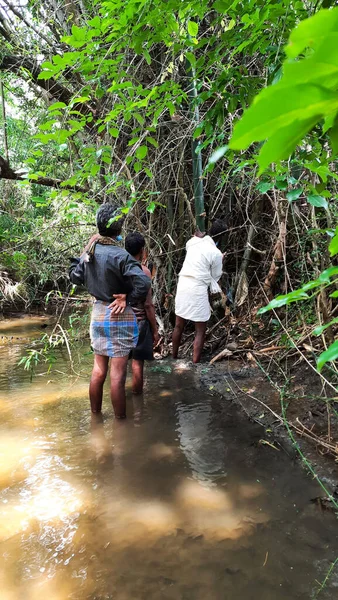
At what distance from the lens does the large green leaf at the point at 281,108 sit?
1.05ft

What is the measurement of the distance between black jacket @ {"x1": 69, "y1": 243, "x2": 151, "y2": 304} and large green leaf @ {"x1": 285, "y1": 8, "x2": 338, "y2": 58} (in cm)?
273

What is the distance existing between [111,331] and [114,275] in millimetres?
431

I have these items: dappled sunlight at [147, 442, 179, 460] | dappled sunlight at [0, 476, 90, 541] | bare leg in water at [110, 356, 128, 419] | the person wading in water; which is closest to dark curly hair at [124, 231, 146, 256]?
the person wading in water

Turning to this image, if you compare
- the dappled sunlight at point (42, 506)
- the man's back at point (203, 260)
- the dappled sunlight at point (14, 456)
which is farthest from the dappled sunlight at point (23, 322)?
the dappled sunlight at point (42, 506)

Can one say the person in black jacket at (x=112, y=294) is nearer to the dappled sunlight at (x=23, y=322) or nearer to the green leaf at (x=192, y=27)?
the green leaf at (x=192, y=27)

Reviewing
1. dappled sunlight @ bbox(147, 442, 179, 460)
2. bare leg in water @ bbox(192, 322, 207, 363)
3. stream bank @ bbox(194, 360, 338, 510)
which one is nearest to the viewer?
stream bank @ bbox(194, 360, 338, 510)

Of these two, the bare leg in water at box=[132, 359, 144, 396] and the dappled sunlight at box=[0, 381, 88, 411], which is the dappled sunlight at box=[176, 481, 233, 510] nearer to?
the bare leg in water at box=[132, 359, 144, 396]

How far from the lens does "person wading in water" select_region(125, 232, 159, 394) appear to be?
145 inches

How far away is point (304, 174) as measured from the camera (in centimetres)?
351

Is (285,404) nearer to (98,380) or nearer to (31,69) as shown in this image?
(98,380)

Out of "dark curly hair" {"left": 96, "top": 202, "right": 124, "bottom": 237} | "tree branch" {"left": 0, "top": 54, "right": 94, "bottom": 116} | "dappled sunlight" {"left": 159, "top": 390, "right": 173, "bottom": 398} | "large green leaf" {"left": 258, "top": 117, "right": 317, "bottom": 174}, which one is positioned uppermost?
"tree branch" {"left": 0, "top": 54, "right": 94, "bottom": 116}

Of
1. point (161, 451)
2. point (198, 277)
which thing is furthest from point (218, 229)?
point (161, 451)

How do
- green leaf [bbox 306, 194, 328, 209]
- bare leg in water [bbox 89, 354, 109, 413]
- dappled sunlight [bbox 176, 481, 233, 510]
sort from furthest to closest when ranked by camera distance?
bare leg in water [bbox 89, 354, 109, 413]
dappled sunlight [bbox 176, 481, 233, 510]
green leaf [bbox 306, 194, 328, 209]

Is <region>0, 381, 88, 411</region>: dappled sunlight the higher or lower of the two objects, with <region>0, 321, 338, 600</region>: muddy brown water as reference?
lower
